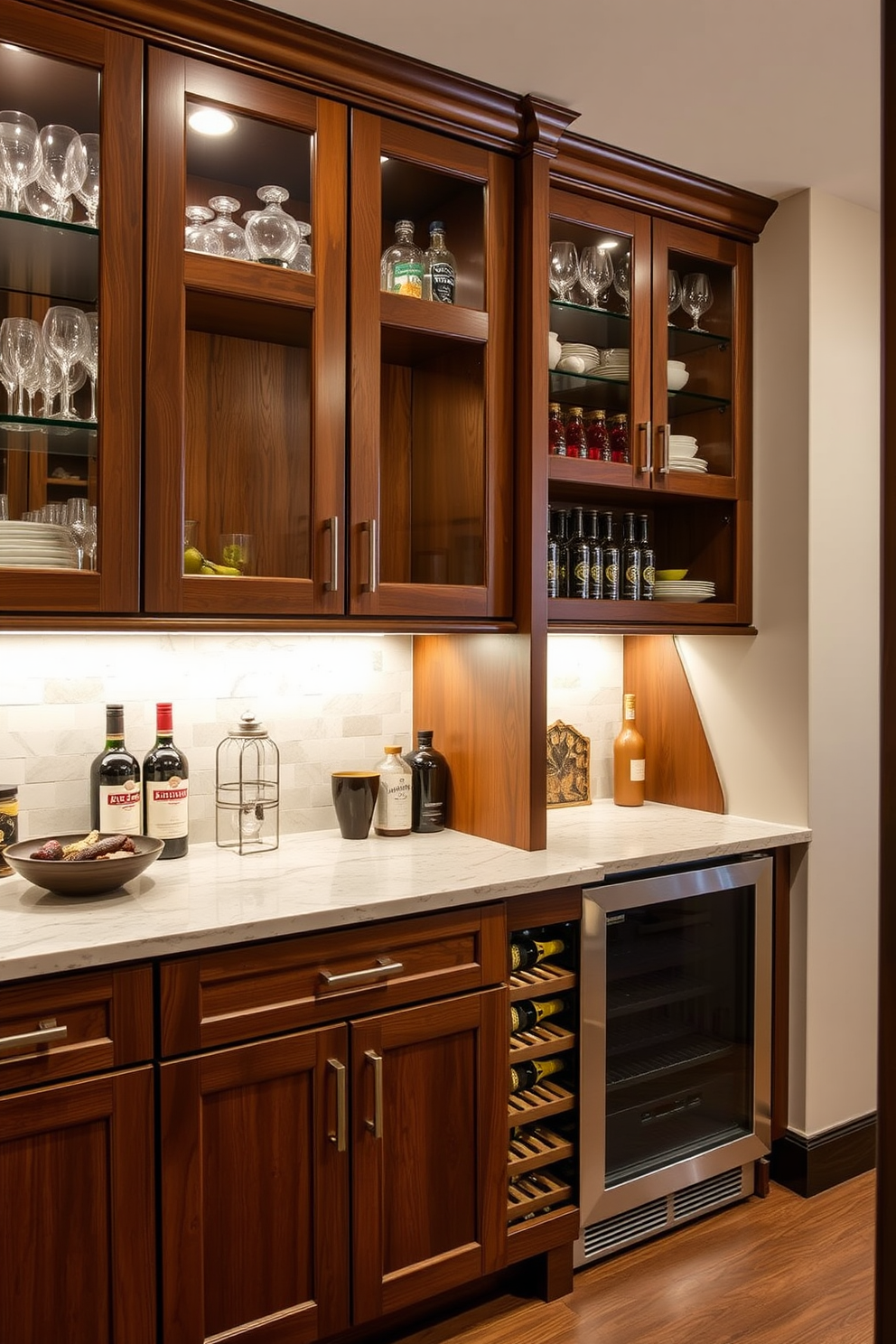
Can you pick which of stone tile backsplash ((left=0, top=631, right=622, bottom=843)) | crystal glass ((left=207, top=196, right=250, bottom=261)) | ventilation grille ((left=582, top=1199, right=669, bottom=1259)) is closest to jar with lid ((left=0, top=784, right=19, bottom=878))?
stone tile backsplash ((left=0, top=631, right=622, bottom=843))

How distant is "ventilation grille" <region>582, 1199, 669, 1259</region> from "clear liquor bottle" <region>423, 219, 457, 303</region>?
218cm

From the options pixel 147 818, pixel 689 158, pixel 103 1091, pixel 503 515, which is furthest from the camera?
pixel 689 158

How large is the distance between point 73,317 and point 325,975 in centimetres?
131

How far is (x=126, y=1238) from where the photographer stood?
1590 mm

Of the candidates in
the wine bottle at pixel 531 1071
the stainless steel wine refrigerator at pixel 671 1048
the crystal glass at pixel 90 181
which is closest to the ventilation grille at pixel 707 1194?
the stainless steel wine refrigerator at pixel 671 1048

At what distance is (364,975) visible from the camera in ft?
5.98

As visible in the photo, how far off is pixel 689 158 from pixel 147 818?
2093mm

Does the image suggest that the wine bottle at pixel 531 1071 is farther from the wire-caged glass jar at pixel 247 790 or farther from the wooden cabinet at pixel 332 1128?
the wire-caged glass jar at pixel 247 790

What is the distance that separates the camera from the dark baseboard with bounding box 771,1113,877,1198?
8.38ft

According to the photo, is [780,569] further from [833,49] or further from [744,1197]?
[744,1197]

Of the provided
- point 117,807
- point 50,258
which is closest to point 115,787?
point 117,807

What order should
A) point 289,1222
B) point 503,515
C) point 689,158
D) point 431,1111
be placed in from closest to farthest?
point 289,1222
point 431,1111
point 503,515
point 689,158

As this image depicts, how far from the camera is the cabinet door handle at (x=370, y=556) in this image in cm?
207

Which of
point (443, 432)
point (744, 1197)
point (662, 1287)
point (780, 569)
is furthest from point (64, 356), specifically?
point (744, 1197)
